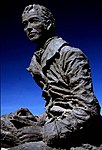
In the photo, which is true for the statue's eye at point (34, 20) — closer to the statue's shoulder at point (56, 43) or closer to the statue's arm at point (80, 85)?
the statue's shoulder at point (56, 43)

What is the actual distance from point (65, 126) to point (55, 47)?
3.48 ft

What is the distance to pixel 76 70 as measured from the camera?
3.45m

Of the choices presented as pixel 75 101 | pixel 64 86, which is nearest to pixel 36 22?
pixel 64 86

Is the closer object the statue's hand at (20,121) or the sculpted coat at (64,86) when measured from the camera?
the sculpted coat at (64,86)

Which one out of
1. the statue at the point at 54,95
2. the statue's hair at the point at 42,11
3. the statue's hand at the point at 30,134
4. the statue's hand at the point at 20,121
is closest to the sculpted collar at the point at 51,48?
the statue at the point at 54,95

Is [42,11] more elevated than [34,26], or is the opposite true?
[42,11]

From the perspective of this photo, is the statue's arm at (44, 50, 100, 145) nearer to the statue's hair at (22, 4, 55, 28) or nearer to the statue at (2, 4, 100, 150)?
the statue at (2, 4, 100, 150)

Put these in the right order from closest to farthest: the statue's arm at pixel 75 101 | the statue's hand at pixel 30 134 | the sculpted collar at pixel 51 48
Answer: the statue's arm at pixel 75 101, the statue's hand at pixel 30 134, the sculpted collar at pixel 51 48

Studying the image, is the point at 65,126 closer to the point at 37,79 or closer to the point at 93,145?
the point at 93,145

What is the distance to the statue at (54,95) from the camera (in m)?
3.24

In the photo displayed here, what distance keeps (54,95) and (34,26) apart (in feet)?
3.17

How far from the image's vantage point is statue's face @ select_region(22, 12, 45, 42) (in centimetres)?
393

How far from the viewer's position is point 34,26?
3.93 metres

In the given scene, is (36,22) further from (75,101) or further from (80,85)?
(75,101)
